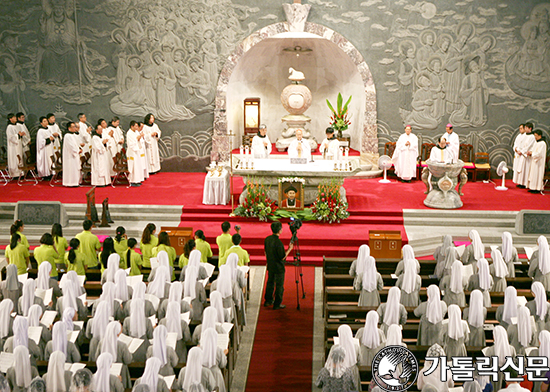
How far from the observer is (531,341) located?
8062 mm

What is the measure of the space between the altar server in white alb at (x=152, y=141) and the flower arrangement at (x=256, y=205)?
493cm

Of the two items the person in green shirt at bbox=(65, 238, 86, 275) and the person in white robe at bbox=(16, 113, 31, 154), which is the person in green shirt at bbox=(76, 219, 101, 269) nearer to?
the person in green shirt at bbox=(65, 238, 86, 275)

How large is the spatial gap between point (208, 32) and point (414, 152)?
671cm

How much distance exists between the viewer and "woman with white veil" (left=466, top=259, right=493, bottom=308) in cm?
947

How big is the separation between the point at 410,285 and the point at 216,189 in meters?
6.93

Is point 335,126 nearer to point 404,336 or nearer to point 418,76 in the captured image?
point 418,76

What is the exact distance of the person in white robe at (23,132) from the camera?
18.4 metres

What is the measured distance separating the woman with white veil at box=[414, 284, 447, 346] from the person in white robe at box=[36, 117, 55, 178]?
12933 millimetres

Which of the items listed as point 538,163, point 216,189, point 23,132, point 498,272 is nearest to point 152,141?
point 23,132

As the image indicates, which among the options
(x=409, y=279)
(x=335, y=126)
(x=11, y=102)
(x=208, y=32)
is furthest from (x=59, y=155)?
(x=409, y=279)

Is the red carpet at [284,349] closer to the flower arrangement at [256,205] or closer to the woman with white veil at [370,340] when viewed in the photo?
the woman with white veil at [370,340]

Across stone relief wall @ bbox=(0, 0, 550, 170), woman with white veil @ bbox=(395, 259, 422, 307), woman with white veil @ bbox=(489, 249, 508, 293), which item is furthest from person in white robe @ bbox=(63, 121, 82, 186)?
woman with white veil @ bbox=(489, 249, 508, 293)

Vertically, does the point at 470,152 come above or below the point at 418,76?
below

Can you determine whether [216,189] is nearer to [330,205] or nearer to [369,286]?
[330,205]
